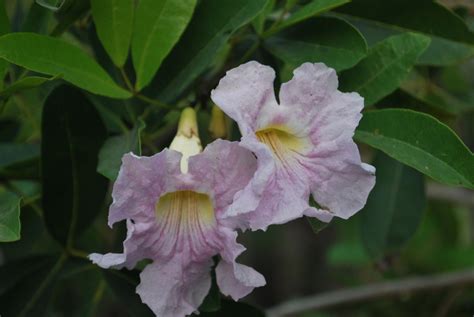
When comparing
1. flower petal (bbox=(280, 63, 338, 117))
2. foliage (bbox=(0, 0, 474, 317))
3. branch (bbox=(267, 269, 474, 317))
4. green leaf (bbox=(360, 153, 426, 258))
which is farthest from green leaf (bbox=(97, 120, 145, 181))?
branch (bbox=(267, 269, 474, 317))

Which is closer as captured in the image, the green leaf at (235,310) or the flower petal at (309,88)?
the flower petal at (309,88)

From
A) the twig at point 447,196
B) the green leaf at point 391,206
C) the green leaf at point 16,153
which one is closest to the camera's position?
the green leaf at point 16,153

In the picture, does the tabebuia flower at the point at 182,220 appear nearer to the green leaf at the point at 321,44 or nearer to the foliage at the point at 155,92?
the foliage at the point at 155,92

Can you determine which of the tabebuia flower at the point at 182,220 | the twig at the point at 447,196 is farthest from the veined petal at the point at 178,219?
the twig at the point at 447,196

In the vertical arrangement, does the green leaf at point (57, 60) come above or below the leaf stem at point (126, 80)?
above

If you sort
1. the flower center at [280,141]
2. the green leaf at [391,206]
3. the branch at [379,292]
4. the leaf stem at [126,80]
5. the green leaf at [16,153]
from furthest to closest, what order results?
1. the branch at [379,292]
2. the green leaf at [391,206]
3. the green leaf at [16,153]
4. the leaf stem at [126,80]
5. the flower center at [280,141]

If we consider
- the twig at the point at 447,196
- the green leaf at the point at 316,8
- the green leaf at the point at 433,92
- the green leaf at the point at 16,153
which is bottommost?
the twig at the point at 447,196

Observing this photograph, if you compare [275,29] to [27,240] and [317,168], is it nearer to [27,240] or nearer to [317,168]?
[317,168]
